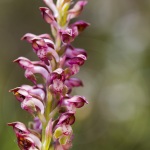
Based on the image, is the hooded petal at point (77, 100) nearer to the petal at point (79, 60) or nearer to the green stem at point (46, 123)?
the green stem at point (46, 123)

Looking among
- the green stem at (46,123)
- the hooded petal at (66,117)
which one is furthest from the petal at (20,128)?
the hooded petal at (66,117)

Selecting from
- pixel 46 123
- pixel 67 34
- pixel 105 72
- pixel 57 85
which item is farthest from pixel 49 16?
pixel 105 72

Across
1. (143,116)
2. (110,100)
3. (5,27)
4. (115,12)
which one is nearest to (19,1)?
(5,27)

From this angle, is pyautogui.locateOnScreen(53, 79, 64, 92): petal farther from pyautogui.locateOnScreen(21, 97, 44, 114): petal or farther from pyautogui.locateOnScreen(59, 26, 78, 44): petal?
pyautogui.locateOnScreen(59, 26, 78, 44): petal

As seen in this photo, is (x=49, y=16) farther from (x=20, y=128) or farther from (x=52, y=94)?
(x=20, y=128)

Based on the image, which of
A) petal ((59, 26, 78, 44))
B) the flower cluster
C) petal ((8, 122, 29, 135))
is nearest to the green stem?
the flower cluster

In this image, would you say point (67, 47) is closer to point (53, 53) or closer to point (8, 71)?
point (53, 53)
